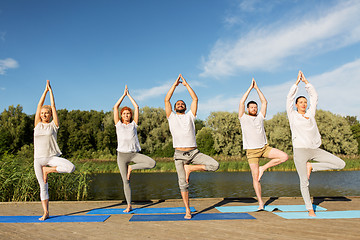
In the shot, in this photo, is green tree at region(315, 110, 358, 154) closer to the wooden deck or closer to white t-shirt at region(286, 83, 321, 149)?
white t-shirt at region(286, 83, 321, 149)

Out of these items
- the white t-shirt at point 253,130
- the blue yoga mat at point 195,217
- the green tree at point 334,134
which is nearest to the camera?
the blue yoga mat at point 195,217

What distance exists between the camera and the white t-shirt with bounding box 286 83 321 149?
534 cm

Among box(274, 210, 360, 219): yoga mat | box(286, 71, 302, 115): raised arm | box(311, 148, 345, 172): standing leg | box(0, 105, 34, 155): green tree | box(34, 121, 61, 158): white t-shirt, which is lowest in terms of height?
box(274, 210, 360, 219): yoga mat

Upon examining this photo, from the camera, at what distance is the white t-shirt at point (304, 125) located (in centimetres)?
534

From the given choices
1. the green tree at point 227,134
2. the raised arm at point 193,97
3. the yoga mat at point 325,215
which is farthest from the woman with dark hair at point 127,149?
the green tree at point 227,134

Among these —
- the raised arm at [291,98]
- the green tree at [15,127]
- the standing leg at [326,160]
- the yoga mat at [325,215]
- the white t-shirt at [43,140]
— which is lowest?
the yoga mat at [325,215]

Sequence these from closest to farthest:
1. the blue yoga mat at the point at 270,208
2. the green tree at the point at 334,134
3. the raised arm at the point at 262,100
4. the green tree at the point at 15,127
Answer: the blue yoga mat at the point at 270,208
the raised arm at the point at 262,100
the green tree at the point at 334,134
the green tree at the point at 15,127

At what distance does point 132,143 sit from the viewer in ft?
19.1

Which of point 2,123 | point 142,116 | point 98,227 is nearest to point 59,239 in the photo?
point 98,227

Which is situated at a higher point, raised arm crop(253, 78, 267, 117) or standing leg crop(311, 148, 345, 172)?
raised arm crop(253, 78, 267, 117)

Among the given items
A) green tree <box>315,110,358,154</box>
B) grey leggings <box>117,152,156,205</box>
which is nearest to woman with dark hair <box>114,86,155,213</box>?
grey leggings <box>117,152,156,205</box>

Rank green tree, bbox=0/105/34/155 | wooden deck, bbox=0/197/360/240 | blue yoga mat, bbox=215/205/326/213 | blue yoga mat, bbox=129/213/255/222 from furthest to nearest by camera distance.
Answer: green tree, bbox=0/105/34/155, blue yoga mat, bbox=215/205/326/213, blue yoga mat, bbox=129/213/255/222, wooden deck, bbox=0/197/360/240

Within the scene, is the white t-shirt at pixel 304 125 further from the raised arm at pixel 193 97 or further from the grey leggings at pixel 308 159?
the raised arm at pixel 193 97

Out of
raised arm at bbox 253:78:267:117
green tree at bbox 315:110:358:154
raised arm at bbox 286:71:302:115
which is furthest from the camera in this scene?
green tree at bbox 315:110:358:154
